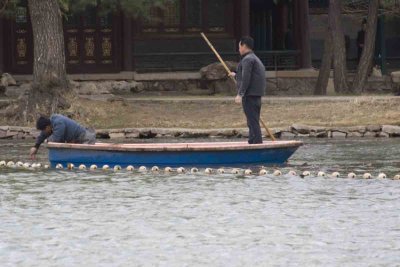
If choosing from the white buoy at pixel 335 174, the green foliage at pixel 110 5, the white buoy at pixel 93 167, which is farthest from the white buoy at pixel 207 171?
the green foliage at pixel 110 5

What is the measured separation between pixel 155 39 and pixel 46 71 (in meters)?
8.65

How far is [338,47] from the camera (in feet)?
119

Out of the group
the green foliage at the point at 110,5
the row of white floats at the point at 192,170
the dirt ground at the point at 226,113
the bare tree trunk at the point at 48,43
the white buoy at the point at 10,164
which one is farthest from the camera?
the green foliage at the point at 110,5

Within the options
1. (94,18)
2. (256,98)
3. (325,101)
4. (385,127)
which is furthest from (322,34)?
(256,98)

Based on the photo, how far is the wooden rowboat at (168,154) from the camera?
20156mm

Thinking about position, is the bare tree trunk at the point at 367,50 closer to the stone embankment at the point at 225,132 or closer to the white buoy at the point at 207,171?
the stone embankment at the point at 225,132

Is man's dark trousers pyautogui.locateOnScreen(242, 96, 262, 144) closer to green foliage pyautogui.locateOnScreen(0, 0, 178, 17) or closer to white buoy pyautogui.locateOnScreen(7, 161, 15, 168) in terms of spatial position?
white buoy pyautogui.locateOnScreen(7, 161, 15, 168)

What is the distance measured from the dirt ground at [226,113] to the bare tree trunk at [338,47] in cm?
480

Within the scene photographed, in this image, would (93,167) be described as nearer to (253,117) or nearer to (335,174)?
(253,117)

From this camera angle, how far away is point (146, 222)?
1460 cm

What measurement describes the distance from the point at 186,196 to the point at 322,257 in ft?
16.3

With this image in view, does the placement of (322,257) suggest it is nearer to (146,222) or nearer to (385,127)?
(146,222)

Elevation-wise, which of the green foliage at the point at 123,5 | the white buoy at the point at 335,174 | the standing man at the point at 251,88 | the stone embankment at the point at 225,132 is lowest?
the stone embankment at the point at 225,132

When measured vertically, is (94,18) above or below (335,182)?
above
